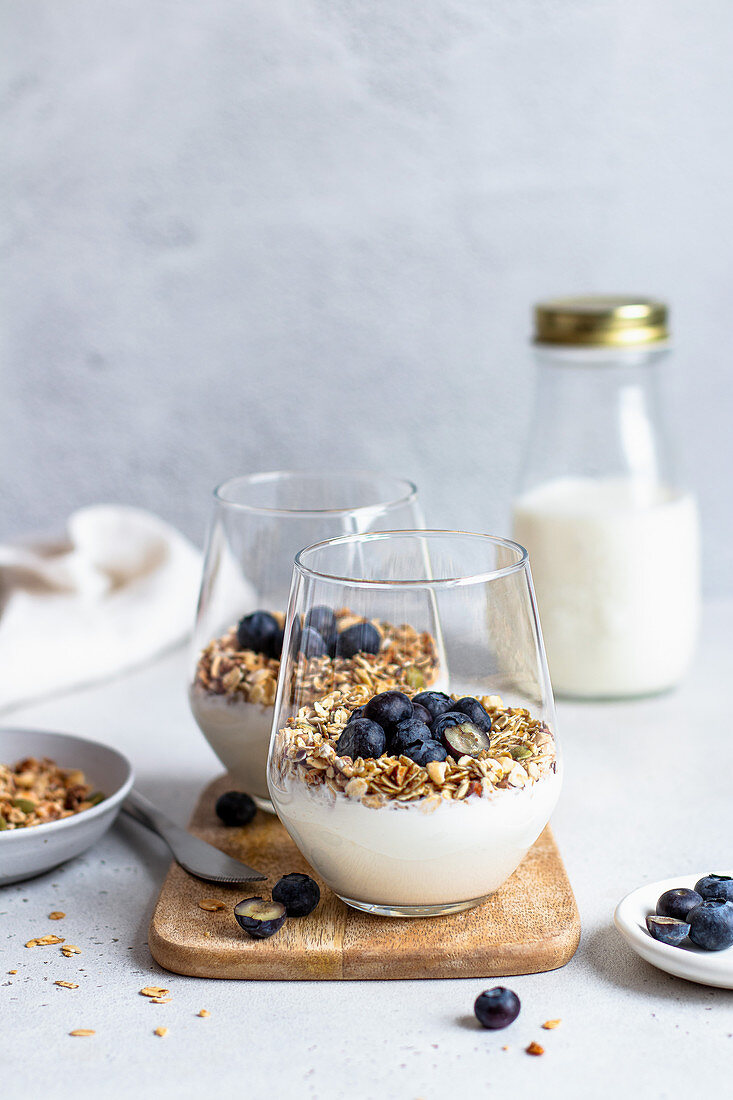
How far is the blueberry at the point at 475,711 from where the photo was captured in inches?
29.4

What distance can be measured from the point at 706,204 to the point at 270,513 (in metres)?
0.95

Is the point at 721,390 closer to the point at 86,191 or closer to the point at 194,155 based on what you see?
the point at 194,155

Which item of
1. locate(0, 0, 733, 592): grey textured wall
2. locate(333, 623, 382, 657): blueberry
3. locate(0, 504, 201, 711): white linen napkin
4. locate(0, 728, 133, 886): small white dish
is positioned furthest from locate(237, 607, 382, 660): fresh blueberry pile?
locate(0, 0, 733, 592): grey textured wall

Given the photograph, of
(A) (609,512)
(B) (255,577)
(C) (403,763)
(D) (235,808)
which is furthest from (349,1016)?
(A) (609,512)

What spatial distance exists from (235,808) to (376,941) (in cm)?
22

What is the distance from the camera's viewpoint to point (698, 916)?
0.71 m

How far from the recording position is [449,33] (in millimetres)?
1532

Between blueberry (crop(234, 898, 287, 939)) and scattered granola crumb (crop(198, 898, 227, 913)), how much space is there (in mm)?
33

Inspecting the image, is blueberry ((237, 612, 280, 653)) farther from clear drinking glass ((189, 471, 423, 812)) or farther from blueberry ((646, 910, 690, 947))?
blueberry ((646, 910, 690, 947))

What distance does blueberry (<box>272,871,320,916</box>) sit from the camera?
775 millimetres

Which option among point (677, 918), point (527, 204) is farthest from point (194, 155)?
point (677, 918)

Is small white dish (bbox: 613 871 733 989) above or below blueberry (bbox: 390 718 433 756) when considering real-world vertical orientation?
below

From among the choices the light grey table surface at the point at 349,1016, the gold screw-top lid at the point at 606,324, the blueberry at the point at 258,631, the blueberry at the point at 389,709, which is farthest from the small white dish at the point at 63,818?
the gold screw-top lid at the point at 606,324

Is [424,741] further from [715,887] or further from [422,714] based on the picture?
[715,887]
